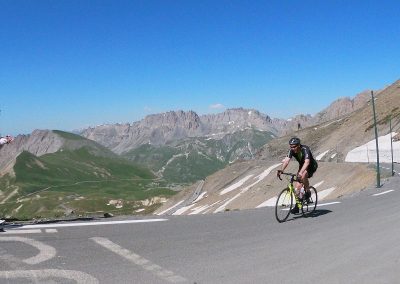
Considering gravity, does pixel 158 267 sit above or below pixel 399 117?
below

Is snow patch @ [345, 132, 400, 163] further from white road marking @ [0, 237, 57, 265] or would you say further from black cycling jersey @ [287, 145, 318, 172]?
white road marking @ [0, 237, 57, 265]

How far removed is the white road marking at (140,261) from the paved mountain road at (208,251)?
18mm

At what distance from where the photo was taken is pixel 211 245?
978 centimetres

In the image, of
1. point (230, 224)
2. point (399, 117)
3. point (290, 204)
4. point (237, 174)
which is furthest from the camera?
point (237, 174)

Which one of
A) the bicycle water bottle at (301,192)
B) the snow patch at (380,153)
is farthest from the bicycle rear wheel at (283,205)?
the snow patch at (380,153)

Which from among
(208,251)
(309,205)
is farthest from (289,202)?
(208,251)

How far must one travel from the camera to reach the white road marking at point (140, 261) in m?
7.47

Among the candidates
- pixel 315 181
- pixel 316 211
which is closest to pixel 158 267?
pixel 316 211

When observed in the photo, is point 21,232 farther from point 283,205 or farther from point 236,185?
point 236,185

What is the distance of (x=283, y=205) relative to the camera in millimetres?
13031

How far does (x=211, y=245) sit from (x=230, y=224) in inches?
Answer: 105

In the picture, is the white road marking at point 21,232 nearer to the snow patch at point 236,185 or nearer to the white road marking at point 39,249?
the white road marking at point 39,249

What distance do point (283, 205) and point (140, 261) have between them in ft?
19.0

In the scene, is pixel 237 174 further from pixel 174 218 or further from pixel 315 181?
pixel 174 218
